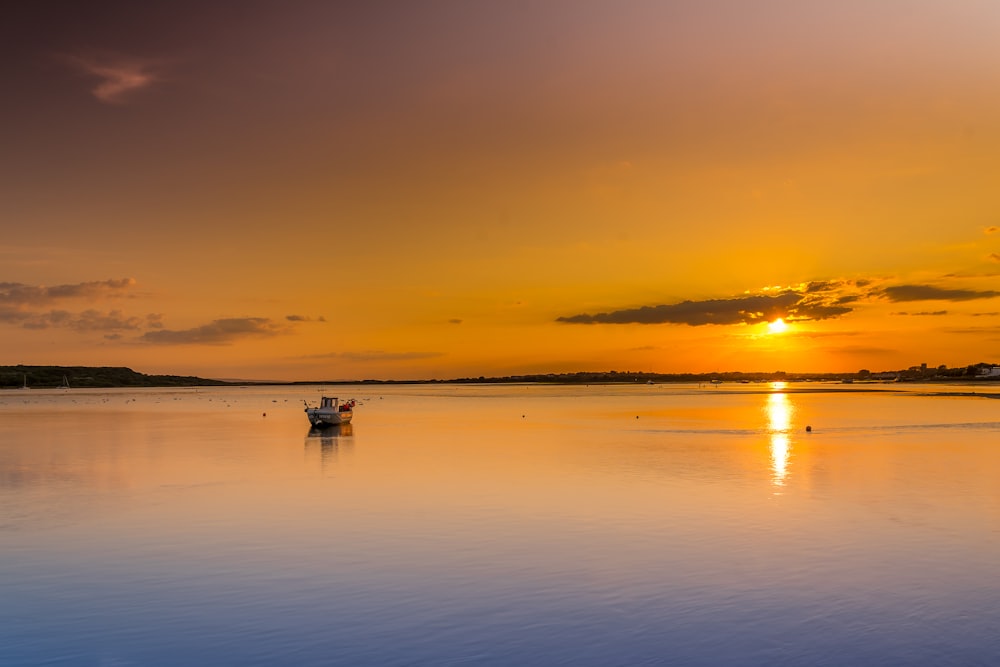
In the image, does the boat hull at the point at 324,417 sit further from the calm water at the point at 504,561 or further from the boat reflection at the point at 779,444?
the boat reflection at the point at 779,444

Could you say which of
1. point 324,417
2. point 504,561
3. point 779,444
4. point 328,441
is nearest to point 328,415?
point 324,417

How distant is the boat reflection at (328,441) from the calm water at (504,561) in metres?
4.21

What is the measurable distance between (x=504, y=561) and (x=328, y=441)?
43.7 m

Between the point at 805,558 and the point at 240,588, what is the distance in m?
14.4

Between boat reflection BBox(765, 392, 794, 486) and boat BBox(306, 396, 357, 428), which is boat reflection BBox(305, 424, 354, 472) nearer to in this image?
boat BBox(306, 396, 357, 428)

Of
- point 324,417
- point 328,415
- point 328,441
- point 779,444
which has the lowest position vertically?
point 328,441

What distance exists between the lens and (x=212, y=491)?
Answer: 1389 inches

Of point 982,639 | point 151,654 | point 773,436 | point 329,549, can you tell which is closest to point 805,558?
point 982,639

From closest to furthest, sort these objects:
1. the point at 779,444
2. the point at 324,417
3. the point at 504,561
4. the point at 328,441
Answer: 1. the point at 504,561
2. the point at 779,444
3. the point at 328,441
4. the point at 324,417

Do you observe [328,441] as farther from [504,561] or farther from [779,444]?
[504,561]

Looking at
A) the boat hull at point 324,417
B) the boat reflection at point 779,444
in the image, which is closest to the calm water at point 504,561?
the boat reflection at point 779,444

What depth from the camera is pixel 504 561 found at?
2152 cm

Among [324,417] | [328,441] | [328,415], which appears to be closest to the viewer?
[328,441]

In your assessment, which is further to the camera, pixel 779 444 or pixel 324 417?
pixel 324 417
